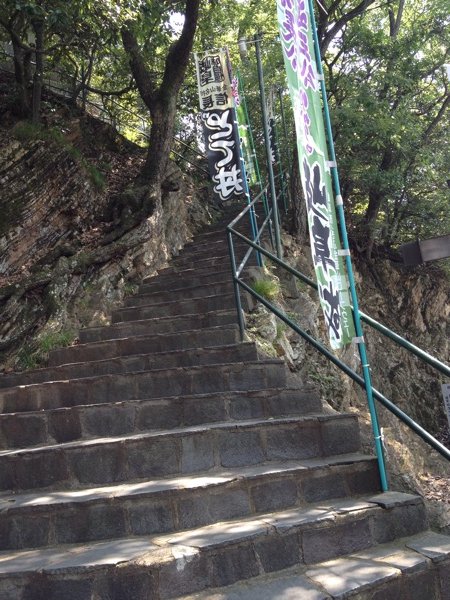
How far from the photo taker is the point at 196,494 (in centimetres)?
283

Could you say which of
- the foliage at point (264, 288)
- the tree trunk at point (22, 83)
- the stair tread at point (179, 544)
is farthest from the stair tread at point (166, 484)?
the tree trunk at point (22, 83)

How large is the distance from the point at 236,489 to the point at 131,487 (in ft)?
2.00

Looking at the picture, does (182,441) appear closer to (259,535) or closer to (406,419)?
(259,535)

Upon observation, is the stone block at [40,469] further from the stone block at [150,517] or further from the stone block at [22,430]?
the stone block at [150,517]

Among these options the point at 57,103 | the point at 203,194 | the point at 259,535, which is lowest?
the point at 259,535

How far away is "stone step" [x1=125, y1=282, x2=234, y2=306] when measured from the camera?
5.95 m

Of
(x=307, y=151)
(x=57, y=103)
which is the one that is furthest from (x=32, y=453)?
(x=57, y=103)

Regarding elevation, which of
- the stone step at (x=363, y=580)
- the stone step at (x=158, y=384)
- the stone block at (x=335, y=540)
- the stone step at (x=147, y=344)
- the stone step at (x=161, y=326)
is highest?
the stone step at (x=161, y=326)

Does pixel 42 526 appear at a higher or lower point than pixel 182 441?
lower

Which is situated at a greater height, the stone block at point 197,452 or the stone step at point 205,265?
the stone step at point 205,265

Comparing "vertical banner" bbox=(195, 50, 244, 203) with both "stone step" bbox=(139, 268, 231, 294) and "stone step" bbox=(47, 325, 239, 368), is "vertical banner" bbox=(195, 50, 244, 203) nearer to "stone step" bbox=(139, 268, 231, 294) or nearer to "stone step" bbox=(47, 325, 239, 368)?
"stone step" bbox=(139, 268, 231, 294)

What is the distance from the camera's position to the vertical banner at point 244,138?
799 cm

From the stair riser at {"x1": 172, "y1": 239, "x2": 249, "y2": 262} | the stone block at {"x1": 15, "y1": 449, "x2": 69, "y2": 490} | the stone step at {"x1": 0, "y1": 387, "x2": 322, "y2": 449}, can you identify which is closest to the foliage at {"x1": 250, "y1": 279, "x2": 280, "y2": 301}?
the stair riser at {"x1": 172, "y1": 239, "x2": 249, "y2": 262}

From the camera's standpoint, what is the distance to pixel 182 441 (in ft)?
10.7
